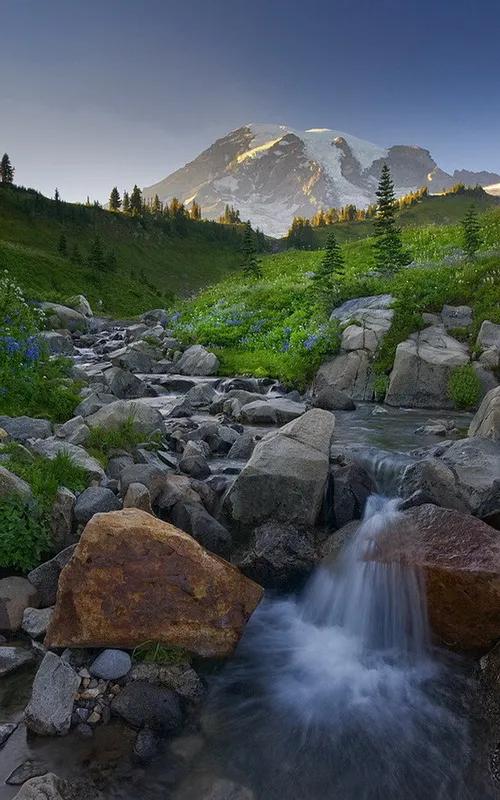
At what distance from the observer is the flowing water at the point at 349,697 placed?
4.96 meters

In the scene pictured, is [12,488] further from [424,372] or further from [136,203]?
[136,203]

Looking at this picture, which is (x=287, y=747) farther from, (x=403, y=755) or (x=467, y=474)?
(x=467, y=474)

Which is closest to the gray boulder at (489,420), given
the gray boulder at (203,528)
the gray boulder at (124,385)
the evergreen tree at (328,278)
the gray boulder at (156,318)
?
the gray boulder at (203,528)

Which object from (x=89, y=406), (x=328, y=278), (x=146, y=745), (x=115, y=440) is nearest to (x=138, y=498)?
(x=115, y=440)

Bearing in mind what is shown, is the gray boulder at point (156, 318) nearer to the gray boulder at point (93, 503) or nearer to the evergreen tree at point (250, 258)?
the evergreen tree at point (250, 258)

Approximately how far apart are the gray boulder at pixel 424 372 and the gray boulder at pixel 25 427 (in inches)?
393

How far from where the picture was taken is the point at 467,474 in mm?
8508

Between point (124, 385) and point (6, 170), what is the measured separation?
391 ft

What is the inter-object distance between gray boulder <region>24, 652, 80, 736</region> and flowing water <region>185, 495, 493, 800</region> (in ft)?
4.62

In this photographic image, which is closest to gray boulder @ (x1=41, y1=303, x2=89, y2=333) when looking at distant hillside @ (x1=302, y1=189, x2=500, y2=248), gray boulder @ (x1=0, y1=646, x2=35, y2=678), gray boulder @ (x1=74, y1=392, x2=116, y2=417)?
gray boulder @ (x1=74, y1=392, x2=116, y2=417)

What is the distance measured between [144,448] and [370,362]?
30.4 feet

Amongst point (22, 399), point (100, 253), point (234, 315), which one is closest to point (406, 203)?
point (100, 253)

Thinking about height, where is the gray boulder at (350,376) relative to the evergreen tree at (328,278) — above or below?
below

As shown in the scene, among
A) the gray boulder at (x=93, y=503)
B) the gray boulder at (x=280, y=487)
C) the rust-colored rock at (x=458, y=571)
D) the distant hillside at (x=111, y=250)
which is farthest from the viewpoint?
the distant hillside at (x=111, y=250)
